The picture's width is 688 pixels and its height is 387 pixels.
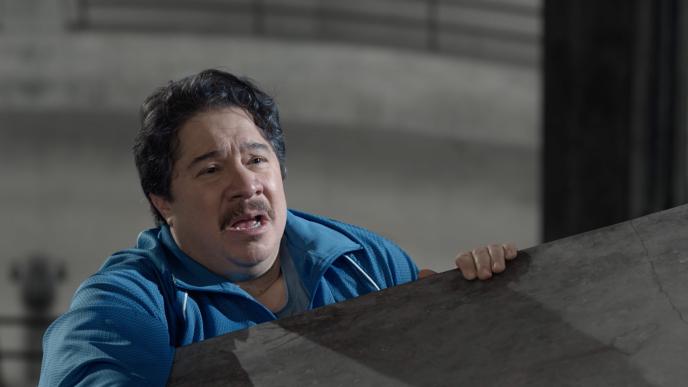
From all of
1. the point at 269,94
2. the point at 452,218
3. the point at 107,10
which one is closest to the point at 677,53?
the point at 269,94

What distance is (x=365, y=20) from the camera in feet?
35.1

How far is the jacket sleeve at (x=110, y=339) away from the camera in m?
2.01

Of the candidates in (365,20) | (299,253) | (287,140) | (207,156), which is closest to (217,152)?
(207,156)

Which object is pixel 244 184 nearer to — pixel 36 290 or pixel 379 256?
pixel 379 256

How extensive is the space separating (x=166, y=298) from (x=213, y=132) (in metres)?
0.32

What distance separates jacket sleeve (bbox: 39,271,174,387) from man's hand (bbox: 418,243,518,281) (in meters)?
0.50

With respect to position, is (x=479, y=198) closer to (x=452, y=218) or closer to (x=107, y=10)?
(x=452, y=218)

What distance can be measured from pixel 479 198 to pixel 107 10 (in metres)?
3.40

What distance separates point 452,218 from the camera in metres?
9.83

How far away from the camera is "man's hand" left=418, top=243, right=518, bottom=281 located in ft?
7.18

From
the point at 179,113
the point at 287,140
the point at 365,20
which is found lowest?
the point at 287,140

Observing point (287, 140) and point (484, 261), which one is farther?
point (287, 140)

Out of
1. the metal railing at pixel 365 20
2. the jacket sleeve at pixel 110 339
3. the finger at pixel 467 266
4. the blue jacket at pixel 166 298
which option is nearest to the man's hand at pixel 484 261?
the finger at pixel 467 266

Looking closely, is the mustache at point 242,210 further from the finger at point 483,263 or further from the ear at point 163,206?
the finger at point 483,263
